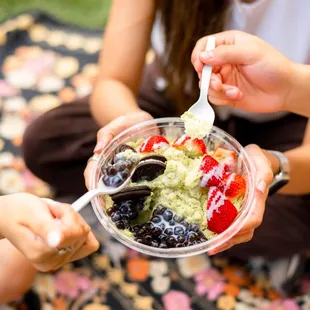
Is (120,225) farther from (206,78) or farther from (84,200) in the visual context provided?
(206,78)

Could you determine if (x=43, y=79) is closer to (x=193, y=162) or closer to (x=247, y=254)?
(x=247, y=254)

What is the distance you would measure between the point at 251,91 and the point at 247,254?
0.45 m

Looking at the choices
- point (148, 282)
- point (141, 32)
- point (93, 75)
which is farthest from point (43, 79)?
point (148, 282)

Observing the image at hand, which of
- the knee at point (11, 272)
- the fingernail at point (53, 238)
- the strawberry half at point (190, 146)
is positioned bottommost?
the knee at point (11, 272)

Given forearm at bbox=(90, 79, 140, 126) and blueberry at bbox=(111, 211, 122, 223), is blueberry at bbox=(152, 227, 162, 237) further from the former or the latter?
forearm at bbox=(90, 79, 140, 126)

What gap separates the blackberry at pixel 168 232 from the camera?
26.9 inches

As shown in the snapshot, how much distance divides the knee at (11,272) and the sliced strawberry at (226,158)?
1.57ft

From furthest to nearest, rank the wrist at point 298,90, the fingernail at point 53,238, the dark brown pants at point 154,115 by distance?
the dark brown pants at point 154,115 → the wrist at point 298,90 → the fingernail at point 53,238

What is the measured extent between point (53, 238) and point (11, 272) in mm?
499

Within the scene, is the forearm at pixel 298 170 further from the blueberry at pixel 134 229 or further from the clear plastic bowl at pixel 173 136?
the blueberry at pixel 134 229

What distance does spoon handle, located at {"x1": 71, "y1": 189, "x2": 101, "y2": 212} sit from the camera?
0.64 m

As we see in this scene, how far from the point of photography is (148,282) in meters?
1.14

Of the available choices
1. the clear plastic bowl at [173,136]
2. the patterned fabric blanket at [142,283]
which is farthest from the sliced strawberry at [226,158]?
the patterned fabric blanket at [142,283]

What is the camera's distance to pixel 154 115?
1.17m
